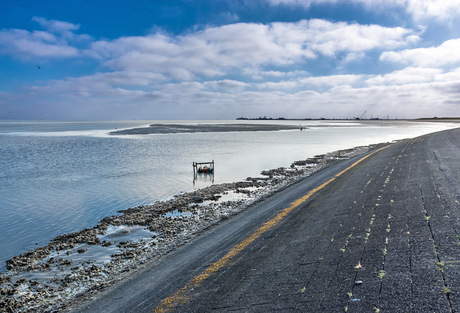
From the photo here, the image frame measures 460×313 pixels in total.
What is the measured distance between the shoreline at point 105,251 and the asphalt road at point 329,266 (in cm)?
133

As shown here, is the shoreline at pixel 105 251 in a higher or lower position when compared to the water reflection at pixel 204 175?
lower

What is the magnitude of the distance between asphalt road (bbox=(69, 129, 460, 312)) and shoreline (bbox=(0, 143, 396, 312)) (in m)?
1.33

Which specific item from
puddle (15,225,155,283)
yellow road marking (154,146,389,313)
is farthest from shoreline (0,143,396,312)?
yellow road marking (154,146,389,313)

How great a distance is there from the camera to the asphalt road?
3.75 m

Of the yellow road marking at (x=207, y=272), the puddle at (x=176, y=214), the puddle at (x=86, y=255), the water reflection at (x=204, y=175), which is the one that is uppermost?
the yellow road marking at (x=207, y=272)

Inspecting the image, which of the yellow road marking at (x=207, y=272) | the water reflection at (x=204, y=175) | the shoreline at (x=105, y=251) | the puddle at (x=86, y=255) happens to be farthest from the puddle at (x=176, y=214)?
the water reflection at (x=204, y=175)

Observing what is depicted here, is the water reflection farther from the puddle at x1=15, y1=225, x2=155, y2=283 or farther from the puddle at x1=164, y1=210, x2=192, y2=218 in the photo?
the puddle at x1=15, y1=225, x2=155, y2=283

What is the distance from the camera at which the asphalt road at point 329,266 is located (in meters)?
3.75

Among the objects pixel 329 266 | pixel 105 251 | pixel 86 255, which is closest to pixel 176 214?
pixel 105 251

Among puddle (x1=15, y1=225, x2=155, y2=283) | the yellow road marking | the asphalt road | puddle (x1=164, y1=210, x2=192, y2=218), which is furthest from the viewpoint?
puddle (x1=164, y1=210, x2=192, y2=218)

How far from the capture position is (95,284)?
7449 mm

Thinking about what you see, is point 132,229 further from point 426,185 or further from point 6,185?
point 6,185

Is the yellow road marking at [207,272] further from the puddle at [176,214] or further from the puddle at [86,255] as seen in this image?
the puddle at [176,214]

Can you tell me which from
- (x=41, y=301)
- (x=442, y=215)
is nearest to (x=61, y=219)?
(x=41, y=301)
